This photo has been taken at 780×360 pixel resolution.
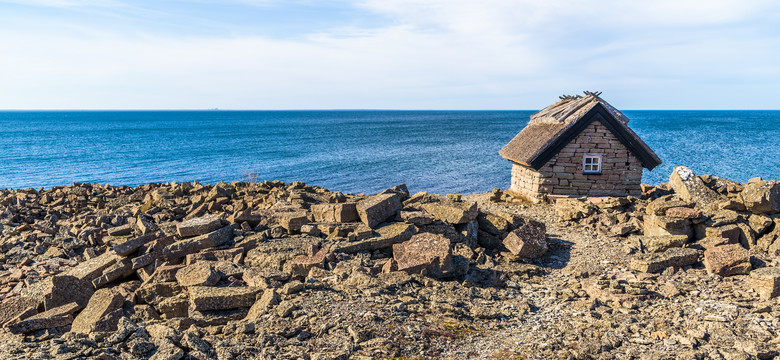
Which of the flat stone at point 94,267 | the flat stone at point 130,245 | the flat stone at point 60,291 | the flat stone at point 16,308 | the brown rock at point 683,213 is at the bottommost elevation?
the flat stone at point 16,308

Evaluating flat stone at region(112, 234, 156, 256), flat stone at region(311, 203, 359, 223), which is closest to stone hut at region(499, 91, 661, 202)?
flat stone at region(311, 203, 359, 223)

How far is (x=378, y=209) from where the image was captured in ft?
33.2

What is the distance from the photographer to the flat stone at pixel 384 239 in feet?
29.7

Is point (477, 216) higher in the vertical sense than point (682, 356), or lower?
higher

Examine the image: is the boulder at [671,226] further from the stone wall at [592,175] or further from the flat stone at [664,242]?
Result: the stone wall at [592,175]

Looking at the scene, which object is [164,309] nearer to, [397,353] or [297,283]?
[297,283]

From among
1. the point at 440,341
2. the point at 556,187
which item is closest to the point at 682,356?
the point at 440,341

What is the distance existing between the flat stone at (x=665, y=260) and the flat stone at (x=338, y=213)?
6044 mm

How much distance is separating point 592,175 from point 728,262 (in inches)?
326

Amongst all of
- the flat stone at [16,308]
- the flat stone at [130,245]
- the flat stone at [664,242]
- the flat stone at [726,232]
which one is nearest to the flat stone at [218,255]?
the flat stone at [130,245]

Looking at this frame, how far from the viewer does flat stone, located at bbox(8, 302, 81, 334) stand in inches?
263

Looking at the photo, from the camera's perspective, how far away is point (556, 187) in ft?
57.7

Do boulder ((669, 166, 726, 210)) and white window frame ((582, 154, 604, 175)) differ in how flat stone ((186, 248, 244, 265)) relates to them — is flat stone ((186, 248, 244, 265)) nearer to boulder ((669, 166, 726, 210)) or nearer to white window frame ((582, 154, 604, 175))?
boulder ((669, 166, 726, 210))

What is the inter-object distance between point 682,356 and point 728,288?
3644mm
